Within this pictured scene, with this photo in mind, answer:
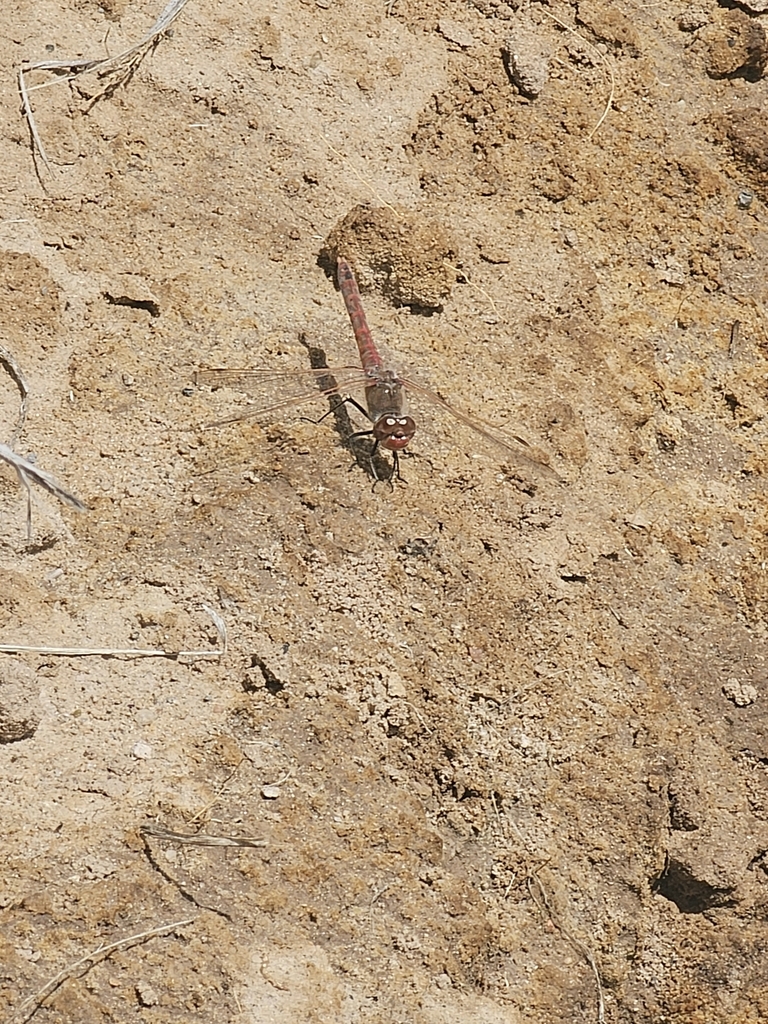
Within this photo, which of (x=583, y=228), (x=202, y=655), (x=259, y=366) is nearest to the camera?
(x=202, y=655)

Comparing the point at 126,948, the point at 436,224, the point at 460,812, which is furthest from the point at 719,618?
the point at 126,948

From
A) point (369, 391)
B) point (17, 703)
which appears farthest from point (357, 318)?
point (17, 703)

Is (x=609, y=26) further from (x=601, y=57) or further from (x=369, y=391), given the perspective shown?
(x=369, y=391)

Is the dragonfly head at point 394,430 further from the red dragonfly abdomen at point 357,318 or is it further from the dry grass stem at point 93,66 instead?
the dry grass stem at point 93,66

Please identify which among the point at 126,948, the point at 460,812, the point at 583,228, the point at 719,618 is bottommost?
the point at 126,948

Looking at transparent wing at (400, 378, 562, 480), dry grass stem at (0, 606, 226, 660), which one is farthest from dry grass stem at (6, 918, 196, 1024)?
transparent wing at (400, 378, 562, 480)

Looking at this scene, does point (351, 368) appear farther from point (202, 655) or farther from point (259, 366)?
point (202, 655)
